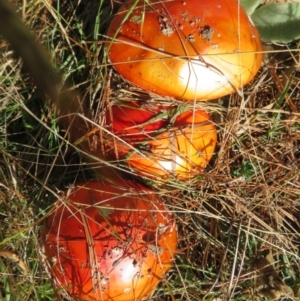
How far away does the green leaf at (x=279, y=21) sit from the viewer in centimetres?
135

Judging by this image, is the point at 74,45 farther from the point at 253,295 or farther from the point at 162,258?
the point at 253,295

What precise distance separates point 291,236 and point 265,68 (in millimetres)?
550

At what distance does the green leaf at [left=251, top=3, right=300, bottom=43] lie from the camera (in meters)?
1.35

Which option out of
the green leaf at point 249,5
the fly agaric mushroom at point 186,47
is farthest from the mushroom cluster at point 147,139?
the green leaf at point 249,5

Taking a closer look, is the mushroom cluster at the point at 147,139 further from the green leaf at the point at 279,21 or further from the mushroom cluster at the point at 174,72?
the green leaf at the point at 279,21

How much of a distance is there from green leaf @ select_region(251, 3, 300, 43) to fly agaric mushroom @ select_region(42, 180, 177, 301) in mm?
623

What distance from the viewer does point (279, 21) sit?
137 centimetres

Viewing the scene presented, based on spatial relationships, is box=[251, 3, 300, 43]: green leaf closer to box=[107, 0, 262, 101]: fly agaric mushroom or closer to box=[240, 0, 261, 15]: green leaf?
box=[240, 0, 261, 15]: green leaf

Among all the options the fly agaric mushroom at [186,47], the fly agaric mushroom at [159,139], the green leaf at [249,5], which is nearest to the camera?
the fly agaric mushroom at [186,47]

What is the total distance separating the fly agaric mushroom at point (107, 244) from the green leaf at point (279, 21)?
62 cm

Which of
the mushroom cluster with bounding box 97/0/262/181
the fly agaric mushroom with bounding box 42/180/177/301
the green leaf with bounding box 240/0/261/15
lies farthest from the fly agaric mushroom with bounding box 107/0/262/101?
the fly agaric mushroom with bounding box 42/180/177/301

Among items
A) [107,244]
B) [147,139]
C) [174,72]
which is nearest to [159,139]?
[147,139]

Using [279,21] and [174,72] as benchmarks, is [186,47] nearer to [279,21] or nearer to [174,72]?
[174,72]

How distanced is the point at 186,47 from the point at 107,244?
1.69 ft
